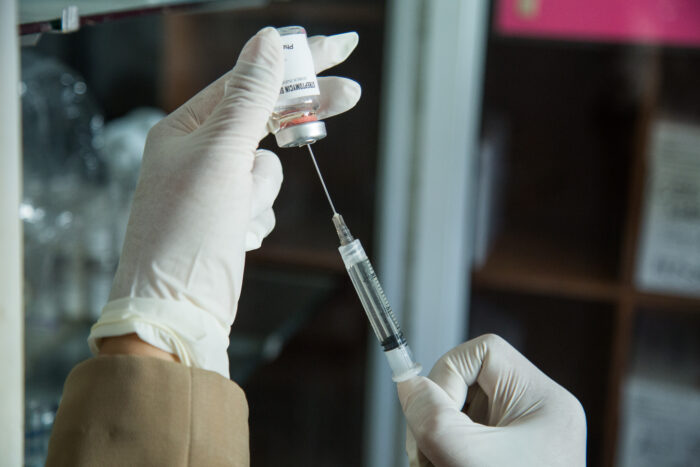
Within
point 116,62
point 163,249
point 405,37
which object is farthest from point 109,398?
point 116,62

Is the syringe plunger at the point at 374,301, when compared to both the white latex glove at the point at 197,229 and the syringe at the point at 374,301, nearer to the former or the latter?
the syringe at the point at 374,301

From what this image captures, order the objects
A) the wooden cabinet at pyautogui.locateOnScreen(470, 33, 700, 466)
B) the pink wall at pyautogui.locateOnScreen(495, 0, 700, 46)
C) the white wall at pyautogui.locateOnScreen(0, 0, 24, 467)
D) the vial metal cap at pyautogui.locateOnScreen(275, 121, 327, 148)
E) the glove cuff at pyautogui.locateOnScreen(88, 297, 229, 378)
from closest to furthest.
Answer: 1. the white wall at pyautogui.locateOnScreen(0, 0, 24, 467)
2. the glove cuff at pyautogui.locateOnScreen(88, 297, 229, 378)
3. the vial metal cap at pyautogui.locateOnScreen(275, 121, 327, 148)
4. the pink wall at pyautogui.locateOnScreen(495, 0, 700, 46)
5. the wooden cabinet at pyautogui.locateOnScreen(470, 33, 700, 466)

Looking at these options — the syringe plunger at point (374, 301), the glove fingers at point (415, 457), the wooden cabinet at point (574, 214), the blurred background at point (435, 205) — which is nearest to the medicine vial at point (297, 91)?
the syringe plunger at point (374, 301)

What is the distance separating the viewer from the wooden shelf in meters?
1.49

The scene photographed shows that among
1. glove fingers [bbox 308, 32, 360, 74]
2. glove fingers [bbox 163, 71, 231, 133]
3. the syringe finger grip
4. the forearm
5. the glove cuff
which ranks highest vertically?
glove fingers [bbox 308, 32, 360, 74]

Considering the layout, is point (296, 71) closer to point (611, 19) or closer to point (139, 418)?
point (139, 418)

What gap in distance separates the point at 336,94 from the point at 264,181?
0.16 metres

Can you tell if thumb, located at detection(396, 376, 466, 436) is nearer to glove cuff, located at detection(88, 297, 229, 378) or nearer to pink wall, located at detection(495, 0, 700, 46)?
glove cuff, located at detection(88, 297, 229, 378)

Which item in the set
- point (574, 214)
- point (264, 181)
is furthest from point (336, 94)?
point (574, 214)

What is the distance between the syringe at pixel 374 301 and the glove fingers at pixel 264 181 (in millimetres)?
47

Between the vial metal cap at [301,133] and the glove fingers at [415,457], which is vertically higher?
the vial metal cap at [301,133]

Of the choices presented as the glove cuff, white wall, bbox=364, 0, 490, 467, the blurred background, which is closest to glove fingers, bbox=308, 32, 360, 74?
the glove cuff

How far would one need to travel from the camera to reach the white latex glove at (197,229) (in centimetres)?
66

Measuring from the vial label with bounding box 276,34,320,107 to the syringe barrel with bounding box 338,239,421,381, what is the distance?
0.17 meters
